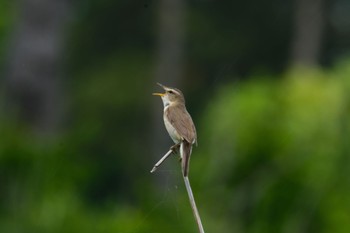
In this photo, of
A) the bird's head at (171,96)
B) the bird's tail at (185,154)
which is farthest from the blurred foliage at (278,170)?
the bird's tail at (185,154)

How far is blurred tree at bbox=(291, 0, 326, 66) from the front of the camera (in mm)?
29016

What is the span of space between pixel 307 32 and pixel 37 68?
18713 mm

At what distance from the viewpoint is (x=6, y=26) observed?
25.2 m

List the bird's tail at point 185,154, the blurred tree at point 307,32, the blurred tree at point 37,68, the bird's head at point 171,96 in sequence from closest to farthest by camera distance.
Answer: the bird's tail at point 185,154 → the bird's head at point 171,96 → the blurred tree at point 37,68 → the blurred tree at point 307,32

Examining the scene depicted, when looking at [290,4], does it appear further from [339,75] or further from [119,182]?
[339,75]

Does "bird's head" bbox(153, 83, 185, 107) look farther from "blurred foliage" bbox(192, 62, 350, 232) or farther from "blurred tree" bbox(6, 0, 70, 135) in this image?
"blurred tree" bbox(6, 0, 70, 135)

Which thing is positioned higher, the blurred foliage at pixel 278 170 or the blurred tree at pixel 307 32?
the blurred foliage at pixel 278 170

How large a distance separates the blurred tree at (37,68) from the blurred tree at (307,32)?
1485 cm

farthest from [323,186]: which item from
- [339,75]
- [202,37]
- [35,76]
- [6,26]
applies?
[202,37]

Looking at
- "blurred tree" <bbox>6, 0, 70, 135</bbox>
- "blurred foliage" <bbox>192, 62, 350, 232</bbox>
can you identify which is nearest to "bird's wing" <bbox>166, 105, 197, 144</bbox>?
"blurred foliage" <bbox>192, 62, 350, 232</bbox>

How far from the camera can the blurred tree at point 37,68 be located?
12.9m

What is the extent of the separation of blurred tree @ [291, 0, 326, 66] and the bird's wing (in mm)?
24398

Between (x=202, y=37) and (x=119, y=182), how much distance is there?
809 centimetres

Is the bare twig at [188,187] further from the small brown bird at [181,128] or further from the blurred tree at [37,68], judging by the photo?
the blurred tree at [37,68]
